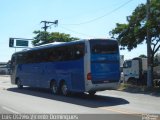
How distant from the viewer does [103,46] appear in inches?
776

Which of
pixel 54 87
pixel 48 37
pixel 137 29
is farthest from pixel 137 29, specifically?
pixel 48 37

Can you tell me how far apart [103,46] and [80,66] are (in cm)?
166

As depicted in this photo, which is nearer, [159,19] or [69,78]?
[69,78]

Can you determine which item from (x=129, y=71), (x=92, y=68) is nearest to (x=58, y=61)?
(x=92, y=68)

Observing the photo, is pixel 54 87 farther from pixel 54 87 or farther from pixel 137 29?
pixel 137 29

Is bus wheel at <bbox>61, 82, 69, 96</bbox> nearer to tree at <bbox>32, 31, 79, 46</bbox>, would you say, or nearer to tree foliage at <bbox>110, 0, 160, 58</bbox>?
tree foliage at <bbox>110, 0, 160, 58</bbox>

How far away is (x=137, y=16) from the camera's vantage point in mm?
31500

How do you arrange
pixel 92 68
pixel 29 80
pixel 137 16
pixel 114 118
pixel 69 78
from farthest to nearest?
1. pixel 137 16
2. pixel 29 80
3. pixel 69 78
4. pixel 92 68
5. pixel 114 118

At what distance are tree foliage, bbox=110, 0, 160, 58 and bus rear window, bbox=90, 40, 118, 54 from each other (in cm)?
932

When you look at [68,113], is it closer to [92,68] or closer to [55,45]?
[92,68]

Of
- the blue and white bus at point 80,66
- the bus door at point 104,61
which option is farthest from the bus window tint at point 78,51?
the bus door at point 104,61

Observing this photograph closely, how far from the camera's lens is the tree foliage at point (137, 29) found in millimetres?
29169

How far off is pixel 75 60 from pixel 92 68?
151 centimetres

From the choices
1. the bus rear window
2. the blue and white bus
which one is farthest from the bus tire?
the bus rear window
